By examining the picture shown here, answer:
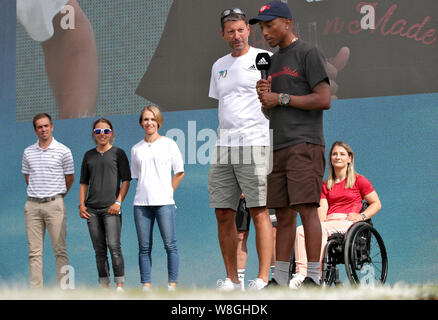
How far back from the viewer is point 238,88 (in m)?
2.98

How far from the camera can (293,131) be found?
2.52 m

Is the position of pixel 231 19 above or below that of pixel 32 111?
above

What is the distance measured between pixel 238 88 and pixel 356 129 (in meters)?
1.77

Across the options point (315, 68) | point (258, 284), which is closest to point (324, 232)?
point (258, 284)

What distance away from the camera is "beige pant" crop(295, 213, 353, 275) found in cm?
325

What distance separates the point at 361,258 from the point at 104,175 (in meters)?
1.73

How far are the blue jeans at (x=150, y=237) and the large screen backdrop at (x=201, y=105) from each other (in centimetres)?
112

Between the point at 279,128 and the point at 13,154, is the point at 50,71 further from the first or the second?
the point at 279,128

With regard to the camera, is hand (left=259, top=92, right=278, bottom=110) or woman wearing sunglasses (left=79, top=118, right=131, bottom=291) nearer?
hand (left=259, top=92, right=278, bottom=110)

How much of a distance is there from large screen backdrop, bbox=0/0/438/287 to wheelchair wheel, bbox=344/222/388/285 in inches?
30.9

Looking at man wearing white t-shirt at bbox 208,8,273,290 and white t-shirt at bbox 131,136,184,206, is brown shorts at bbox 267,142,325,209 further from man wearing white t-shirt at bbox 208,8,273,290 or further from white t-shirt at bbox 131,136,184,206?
white t-shirt at bbox 131,136,184,206

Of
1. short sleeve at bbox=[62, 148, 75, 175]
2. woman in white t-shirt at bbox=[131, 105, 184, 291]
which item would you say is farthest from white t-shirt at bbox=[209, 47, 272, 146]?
short sleeve at bbox=[62, 148, 75, 175]

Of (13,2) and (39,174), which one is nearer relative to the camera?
(39,174)

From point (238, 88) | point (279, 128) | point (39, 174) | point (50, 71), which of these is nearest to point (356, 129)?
point (238, 88)
